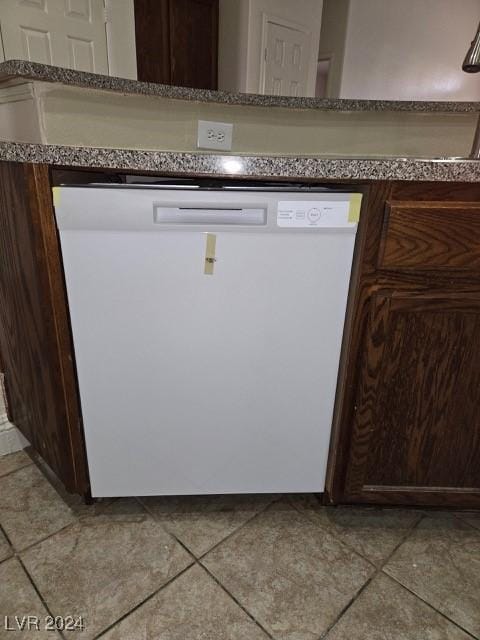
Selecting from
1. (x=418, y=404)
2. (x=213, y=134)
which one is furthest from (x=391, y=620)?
(x=213, y=134)

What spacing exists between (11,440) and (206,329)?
0.86 meters

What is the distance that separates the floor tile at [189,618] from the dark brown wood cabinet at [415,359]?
0.35m

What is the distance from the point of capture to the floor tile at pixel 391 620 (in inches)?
30.9

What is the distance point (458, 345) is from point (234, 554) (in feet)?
2.33

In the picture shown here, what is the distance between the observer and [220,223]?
2.50ft

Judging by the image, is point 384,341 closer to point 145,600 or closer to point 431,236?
point 431,236

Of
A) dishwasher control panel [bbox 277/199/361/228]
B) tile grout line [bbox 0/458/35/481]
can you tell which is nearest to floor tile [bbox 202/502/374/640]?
tile grout line [bbox 0/458/35/481]

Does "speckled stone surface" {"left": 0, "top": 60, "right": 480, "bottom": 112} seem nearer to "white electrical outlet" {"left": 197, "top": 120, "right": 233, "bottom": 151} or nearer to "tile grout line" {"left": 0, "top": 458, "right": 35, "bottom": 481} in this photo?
"white electrical outlet" {"left": 197, "top": 120, "right": 233, "bottom": 151}

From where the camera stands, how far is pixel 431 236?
0.77 metres

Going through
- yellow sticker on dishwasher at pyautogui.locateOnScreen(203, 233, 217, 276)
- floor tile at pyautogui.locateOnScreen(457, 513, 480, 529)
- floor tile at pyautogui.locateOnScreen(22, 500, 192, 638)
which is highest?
yellow sticker on dishwasher at pyautogui.locateOnScreen(203, 233, 217, 276)

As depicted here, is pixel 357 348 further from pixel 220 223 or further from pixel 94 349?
pixel 94 349

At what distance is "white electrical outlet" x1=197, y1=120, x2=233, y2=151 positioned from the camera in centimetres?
148

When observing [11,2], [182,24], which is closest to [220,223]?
[11,2]

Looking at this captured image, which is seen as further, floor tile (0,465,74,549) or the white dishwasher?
floor tile (0,465,74,549)
